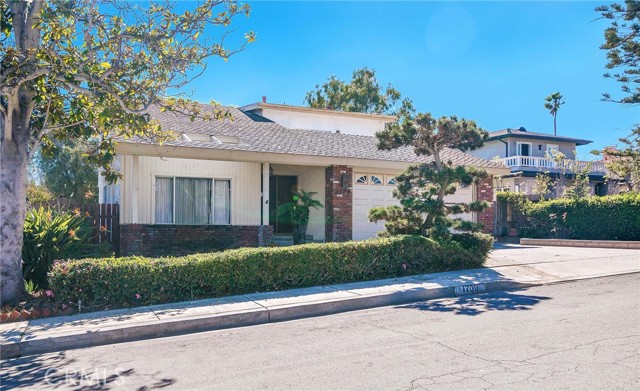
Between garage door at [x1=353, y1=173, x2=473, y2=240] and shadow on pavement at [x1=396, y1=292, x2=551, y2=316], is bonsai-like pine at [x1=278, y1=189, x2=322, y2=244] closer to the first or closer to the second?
garage door at [x1=353, y1=173, x2=473, y2=240]

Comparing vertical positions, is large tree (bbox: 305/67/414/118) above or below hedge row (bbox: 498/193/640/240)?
above

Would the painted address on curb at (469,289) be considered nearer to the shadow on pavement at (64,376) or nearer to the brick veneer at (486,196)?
the shadow on pavement at (64,376)

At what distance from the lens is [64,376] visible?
5.82 m

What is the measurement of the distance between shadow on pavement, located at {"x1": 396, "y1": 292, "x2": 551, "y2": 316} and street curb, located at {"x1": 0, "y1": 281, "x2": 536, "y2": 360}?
0.34 m

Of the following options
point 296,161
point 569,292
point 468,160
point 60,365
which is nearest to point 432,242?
point 569,292

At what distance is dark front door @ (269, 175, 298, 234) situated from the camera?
18781 millimetres

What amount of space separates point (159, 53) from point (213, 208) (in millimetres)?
6924

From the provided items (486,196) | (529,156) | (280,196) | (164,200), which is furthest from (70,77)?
(529,156)

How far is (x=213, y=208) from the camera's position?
1616 cm

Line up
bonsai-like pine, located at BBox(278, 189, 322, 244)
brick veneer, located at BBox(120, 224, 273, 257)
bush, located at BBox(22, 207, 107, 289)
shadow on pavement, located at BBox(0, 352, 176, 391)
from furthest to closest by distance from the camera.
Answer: bonsai-like pine, located at BBox(278, 189, 322, 244) < brick veneer, located at BBox(120, 224, 273, 257) < bush, located at BBox(22, 207, 107, 289) < shadow on pavement, located at BBox(0, 352, 176, 391)

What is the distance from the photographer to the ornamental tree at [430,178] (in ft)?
42.0

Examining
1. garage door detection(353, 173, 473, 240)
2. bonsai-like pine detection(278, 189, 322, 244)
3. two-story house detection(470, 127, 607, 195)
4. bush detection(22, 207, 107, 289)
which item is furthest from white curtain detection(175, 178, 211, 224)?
two-story house detection(470, 127, 607, 195)

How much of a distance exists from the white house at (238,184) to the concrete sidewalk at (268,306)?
575 centimetres

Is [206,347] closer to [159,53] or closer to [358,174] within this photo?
[159,53]
